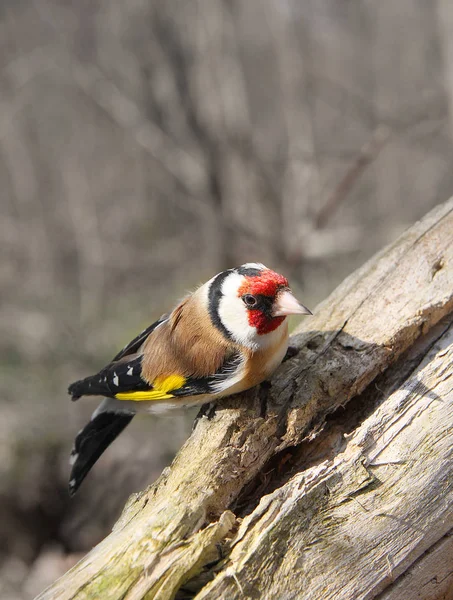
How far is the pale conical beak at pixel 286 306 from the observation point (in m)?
2.89

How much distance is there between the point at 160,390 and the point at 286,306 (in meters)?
0.78

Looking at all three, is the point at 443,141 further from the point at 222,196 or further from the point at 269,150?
the point at 222,196

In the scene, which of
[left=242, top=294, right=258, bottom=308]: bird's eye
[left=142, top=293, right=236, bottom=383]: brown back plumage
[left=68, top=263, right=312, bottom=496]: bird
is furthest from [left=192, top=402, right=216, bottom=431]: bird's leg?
[left=242, top=294, right=258, bottom=308]: bird's eye

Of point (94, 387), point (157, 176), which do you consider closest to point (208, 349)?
point (94, 387)

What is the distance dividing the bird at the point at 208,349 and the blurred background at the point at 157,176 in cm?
66

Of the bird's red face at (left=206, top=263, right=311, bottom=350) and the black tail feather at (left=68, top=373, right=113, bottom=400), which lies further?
the black tail feather at (left=68, top=373, right=113, bottom=400)

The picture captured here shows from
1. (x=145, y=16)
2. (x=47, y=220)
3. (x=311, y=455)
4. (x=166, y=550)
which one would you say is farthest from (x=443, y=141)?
(x=166, y=550)

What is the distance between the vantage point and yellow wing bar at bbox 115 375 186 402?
10.3 feet

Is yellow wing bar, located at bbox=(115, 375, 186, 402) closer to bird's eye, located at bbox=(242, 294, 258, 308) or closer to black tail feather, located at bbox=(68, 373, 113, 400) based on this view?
black tail feather, located at bbox=(68, 373, 113, 400)

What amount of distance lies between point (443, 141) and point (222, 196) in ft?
13.9

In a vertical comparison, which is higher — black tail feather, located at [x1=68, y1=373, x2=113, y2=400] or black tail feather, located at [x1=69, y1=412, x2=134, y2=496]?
black tail feather, located at [x1=68, y1=373, x2=113, y2=400]

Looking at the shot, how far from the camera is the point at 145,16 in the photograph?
7.45 metres

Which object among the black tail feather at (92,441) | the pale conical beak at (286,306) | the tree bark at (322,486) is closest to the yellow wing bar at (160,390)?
the tree bark at (322,486)

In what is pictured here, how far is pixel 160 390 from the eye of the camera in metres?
3.21
